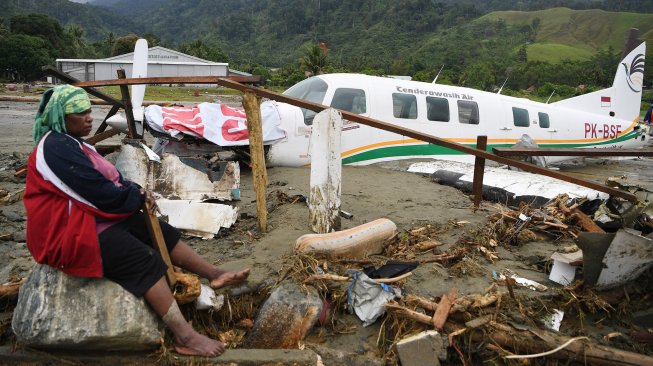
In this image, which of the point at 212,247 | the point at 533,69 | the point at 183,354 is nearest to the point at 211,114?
the point at 212,247

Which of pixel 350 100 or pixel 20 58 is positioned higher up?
pixel 20 58

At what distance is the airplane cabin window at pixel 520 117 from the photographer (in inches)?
421

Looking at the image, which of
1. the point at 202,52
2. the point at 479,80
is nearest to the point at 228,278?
the point at 479,80

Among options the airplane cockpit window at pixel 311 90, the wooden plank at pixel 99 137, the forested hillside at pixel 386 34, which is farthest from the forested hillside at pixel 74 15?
the airplane cockpit window at pixel 311 90

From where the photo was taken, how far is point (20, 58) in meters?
52.8

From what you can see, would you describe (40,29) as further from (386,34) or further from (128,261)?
(386,34)

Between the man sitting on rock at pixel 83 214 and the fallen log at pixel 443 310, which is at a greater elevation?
the man sitting on rock at pixel 83 214

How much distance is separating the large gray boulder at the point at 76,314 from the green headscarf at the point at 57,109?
95cm

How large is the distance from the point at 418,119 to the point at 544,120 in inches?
160

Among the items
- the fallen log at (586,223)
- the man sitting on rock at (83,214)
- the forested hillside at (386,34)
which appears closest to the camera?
the man sitting on rock at (83,214)

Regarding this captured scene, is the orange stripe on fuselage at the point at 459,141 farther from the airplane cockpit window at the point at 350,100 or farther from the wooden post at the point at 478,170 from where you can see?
the wooden post at the point at 478,170

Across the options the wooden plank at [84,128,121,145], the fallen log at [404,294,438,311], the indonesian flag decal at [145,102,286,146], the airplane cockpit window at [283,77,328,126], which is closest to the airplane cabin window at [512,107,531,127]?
the airplane cockpit window at [283,77,328,126]

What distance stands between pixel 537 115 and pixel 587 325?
863 cm

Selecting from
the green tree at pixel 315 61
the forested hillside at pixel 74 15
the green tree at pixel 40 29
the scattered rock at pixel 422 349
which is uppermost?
the forested hillside at pixel 74 15
